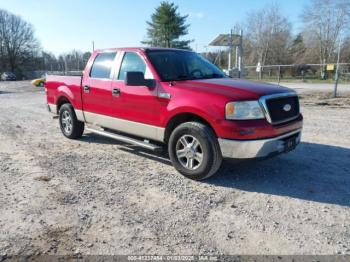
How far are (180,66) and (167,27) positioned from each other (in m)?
41.4

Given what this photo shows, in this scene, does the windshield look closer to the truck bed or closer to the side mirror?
the side mirror

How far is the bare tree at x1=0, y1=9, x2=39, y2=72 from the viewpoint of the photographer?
68625 millimetres

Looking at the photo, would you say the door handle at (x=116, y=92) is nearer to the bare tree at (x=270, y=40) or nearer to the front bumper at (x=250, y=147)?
the front bumper at (x=250, y=147)

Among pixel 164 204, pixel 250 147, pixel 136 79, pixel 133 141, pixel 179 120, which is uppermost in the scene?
pixel 136 79


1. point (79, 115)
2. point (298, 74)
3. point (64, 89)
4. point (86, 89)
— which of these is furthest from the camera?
point (298, 74)

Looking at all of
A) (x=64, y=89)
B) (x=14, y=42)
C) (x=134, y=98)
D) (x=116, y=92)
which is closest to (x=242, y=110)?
(x=134, y=98)

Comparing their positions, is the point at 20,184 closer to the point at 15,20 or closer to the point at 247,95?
the point at 247,95

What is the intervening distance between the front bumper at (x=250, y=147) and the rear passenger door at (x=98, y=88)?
8.37 feet

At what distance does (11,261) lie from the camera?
9.45 ft

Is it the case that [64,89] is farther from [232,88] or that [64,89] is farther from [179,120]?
[232,88]

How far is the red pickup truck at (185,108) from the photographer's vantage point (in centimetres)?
432

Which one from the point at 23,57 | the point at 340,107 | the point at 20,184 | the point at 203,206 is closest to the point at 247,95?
the point at 203,206

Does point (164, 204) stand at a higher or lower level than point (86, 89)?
lower

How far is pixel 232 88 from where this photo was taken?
4.61 metres
